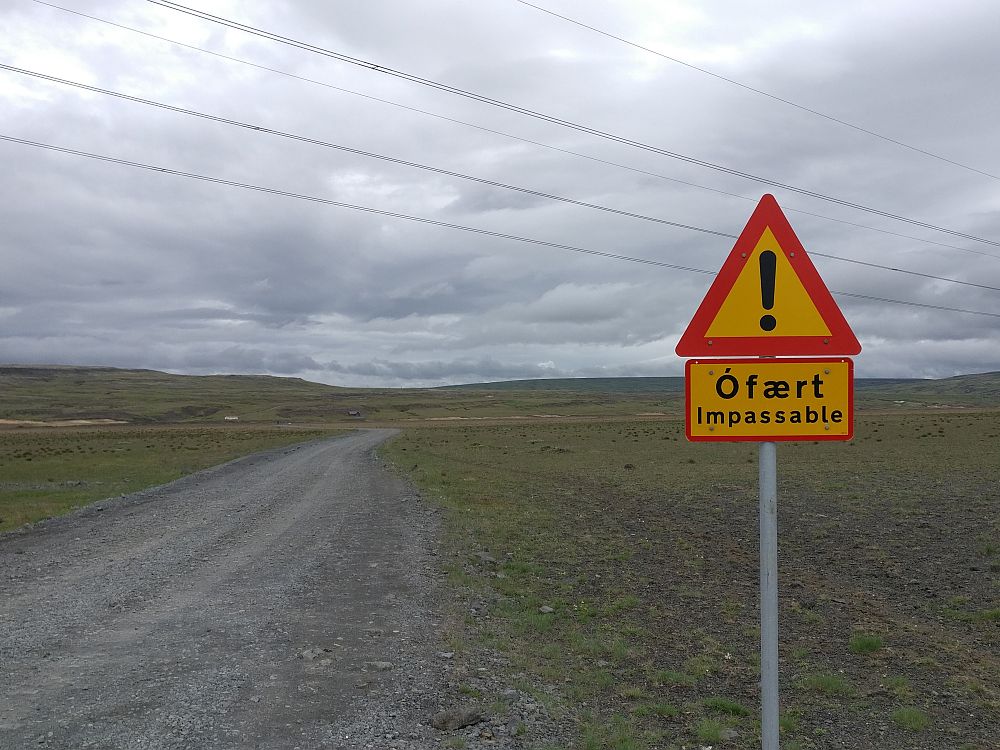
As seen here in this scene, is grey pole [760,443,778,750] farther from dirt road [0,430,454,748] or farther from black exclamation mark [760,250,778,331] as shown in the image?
dirt road [0,430,454,748]

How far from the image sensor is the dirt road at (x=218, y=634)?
16.3ft

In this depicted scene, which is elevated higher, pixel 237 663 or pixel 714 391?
pixel 714 391

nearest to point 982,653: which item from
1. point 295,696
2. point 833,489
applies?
point 295,696

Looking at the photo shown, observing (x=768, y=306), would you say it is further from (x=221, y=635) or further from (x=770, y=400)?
(x=221, y=635)

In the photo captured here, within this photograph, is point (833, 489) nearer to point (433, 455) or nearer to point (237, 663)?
point (237, 663)

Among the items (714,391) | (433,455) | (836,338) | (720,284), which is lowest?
(433,455)

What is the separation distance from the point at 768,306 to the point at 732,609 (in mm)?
5737

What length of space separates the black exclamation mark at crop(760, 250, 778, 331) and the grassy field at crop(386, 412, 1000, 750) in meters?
2.93

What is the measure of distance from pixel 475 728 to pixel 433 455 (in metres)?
32.9

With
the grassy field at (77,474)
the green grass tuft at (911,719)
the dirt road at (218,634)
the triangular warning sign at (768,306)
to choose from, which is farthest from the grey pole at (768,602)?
the grassy field at (77,474)

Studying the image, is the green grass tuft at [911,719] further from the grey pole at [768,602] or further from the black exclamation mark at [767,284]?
the black exclamation mark at [767,284]

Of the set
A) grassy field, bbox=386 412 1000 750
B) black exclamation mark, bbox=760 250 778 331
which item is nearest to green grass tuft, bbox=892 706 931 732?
grassy field, bbox=386 412 1000 750

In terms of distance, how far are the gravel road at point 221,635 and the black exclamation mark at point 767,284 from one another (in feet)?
10.4

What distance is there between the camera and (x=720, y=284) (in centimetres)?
361
